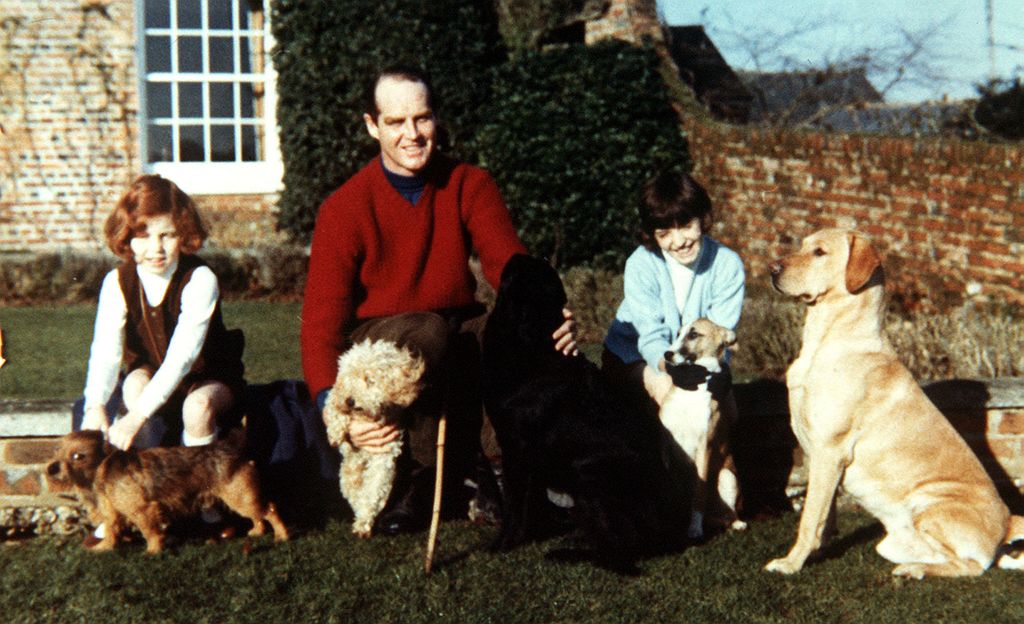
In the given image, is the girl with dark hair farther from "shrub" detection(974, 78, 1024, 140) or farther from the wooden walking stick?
"shrub" detection(974, 78, 1024, 140)

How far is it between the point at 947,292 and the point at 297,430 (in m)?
5.30

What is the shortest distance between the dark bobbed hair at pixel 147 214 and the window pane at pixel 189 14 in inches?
347

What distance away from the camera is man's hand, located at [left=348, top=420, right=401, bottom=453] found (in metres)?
4.18

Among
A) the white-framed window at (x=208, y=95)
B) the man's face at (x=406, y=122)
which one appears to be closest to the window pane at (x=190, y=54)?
the white-framed window at (x=208, y=95)

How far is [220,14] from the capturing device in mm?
12531

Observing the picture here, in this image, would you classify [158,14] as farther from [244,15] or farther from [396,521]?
[396,521]

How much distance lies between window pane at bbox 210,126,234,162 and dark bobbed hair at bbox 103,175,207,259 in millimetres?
8808

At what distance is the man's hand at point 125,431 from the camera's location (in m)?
4.12

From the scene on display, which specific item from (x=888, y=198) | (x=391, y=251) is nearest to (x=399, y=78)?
(x=391, y=251)

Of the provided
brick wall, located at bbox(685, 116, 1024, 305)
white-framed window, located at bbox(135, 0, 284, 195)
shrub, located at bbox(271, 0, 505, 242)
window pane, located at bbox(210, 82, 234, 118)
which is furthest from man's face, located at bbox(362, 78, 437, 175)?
window pane, located at bbox(210, 82, 234, 118)

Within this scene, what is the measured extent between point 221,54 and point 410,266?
29.3 ft

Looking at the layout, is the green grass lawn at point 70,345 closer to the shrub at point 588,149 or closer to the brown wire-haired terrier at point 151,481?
the shrub at point 588,149

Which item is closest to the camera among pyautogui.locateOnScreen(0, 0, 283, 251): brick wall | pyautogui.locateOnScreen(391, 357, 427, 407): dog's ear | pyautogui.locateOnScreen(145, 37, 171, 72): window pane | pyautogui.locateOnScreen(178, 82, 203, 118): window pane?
pyautogui.locateOnScreen(391, 357, 427, 407): dog's ear

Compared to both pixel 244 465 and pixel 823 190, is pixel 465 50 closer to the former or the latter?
pixel 823 190
